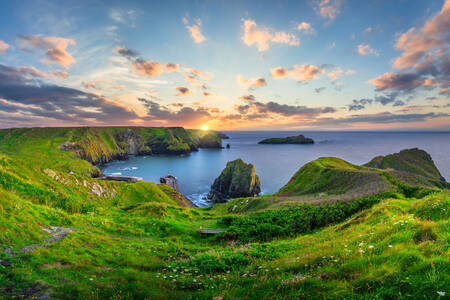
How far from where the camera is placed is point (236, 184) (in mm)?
80500

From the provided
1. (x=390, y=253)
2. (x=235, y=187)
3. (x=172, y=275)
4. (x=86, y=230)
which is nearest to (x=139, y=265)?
(x=172, y=275)

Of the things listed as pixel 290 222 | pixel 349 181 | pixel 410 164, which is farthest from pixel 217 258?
pixel 410 164

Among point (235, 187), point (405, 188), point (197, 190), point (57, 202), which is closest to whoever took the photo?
point (57, 202)

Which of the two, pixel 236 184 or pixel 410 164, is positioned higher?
pixel 410 164

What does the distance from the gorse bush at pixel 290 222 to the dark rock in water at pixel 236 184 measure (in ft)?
185

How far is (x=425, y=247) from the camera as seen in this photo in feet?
18.3

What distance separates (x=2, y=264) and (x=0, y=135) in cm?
25284

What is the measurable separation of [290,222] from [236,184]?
6059 centimetres

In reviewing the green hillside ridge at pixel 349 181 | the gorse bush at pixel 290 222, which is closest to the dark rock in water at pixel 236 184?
the green hillside ridge at pixel 349 181

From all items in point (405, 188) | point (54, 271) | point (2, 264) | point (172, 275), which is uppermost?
point (2, 264)

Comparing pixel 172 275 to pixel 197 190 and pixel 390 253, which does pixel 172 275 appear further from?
pixel 197 190

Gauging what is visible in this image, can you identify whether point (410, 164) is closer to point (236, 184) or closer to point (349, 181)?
point (349, 181)

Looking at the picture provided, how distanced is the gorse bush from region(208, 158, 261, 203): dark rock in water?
56513 millimetres

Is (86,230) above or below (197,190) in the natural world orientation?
above
